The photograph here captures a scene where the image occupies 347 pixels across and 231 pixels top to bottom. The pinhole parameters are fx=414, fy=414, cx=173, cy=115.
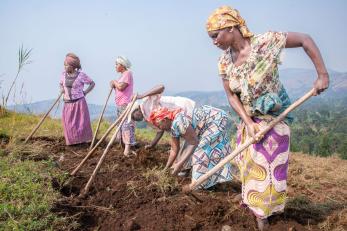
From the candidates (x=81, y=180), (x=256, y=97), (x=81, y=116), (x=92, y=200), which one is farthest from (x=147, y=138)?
(x=256, y=97)

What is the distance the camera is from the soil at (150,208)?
3.36 metres

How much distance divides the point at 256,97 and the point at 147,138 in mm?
5100

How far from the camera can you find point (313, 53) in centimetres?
288

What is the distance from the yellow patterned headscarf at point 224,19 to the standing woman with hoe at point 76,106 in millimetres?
4103

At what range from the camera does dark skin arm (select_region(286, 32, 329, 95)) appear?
2.88 meters

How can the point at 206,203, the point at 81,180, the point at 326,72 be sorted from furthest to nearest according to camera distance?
1. the point at 81,180
2. the point at 206,203
3. the point at 326,72

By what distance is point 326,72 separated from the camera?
2.94 m

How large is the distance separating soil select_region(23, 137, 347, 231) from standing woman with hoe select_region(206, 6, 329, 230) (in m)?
0.28

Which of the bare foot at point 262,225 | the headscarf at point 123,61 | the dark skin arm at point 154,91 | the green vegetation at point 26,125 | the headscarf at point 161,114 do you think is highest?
the headscarf at point 123,61

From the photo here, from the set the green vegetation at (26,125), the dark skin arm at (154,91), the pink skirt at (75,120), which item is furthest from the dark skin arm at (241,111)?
the green vegetation at (26,125)

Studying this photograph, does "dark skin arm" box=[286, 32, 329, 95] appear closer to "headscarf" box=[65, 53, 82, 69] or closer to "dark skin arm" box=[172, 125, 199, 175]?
"dark skin arm" box=[172, 125, 199, 175]

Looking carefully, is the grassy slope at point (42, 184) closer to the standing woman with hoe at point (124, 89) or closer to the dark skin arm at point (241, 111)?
the dark skin arm at point (241, 111)

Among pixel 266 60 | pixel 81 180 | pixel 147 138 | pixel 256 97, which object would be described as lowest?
pixel 147 138

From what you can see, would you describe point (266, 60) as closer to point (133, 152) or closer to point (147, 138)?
point (133, 152)
